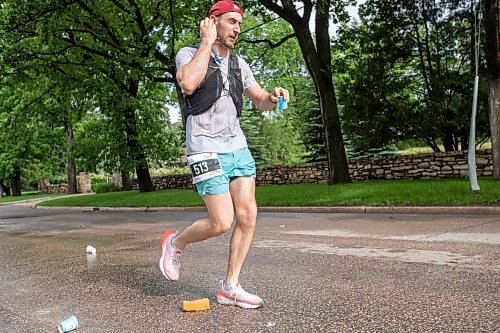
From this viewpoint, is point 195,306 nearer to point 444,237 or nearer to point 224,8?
point 224,8

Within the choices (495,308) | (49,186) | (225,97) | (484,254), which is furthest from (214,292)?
(49,186)

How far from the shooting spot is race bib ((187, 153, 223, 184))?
370cm

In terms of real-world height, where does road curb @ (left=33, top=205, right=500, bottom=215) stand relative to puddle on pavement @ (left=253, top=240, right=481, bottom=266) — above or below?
below

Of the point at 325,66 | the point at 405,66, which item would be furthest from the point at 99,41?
the point at 405,66

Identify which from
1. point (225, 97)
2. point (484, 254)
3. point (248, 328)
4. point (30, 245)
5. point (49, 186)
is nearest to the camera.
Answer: point (248, 328)

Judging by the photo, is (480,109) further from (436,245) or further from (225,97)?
(225,97)

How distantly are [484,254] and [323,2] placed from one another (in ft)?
43.8

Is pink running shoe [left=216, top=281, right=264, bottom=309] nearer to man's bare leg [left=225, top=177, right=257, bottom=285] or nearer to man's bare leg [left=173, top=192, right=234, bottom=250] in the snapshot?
man's bare leg [left=225, top=177, right=257, bottom=285]

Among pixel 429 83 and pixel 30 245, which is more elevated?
pixel 429 83

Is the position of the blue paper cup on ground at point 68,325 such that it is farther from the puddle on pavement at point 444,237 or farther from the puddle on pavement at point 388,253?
the puddle on pavement at point 444,237

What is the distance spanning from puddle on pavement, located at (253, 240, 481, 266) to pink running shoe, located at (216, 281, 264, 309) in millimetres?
2253

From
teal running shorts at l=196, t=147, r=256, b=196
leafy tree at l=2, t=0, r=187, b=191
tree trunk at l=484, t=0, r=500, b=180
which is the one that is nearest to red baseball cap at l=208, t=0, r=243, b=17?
teal running shorts at l=196, t=147, r=256, b=196

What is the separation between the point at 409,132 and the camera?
2036cm

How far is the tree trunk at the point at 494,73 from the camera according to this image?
44.2 ft
